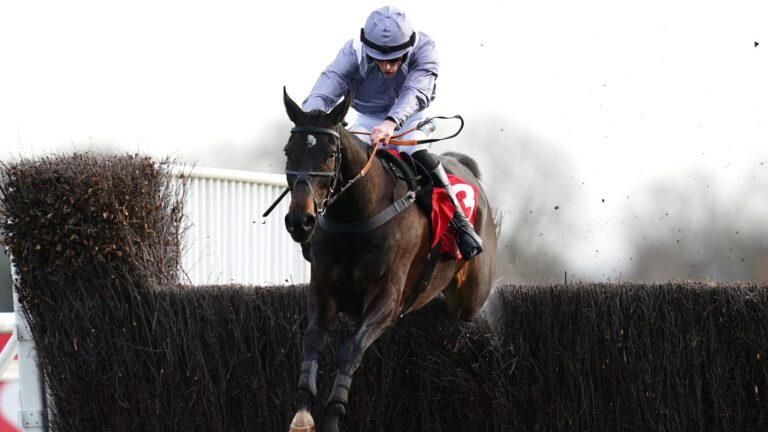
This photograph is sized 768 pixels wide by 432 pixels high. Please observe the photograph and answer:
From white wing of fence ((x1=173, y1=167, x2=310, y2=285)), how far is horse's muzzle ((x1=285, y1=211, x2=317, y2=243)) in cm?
406

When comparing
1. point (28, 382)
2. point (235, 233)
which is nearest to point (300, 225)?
point (28, 382)

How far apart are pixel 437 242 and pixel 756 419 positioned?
2.40 m

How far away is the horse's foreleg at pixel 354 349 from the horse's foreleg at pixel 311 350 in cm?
11

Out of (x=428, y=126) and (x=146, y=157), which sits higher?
(x=428, y=126)

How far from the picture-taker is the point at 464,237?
23.7ft

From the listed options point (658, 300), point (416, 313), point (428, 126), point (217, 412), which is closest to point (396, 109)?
point (428, 126)

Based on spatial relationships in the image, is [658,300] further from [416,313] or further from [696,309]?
[416,313]

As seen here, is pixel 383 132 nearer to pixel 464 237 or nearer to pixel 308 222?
pixel 464 237

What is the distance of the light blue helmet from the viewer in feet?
22.2

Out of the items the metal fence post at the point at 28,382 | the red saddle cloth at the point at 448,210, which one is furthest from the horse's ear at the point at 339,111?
the metal fence post at the point at 28,382

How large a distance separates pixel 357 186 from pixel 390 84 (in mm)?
1046

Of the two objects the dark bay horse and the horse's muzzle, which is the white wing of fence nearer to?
the dark bay horse

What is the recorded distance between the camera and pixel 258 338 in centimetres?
827

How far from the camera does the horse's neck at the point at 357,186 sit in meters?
6.19
